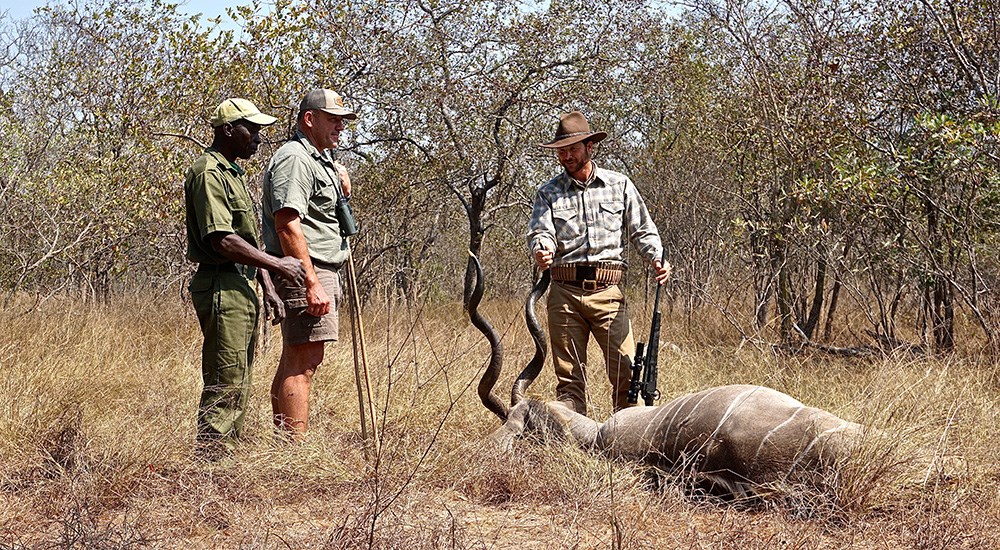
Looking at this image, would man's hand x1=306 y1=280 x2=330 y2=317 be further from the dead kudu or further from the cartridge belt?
the cartridge belt

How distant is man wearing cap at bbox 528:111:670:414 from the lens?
18.7 ft

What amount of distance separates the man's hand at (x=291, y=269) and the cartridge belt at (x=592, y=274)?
1737 millimetres

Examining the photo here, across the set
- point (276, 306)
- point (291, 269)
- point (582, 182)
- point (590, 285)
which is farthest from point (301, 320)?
point (582, 182)

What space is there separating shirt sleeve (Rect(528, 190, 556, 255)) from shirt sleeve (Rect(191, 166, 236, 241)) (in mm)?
1708

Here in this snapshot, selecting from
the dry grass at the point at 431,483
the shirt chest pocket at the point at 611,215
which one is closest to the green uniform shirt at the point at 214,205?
the dry grass at the point at 431,483

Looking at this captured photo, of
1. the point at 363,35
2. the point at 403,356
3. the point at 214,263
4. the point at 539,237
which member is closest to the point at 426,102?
the point at 363,35

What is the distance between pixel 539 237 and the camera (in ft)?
18.1

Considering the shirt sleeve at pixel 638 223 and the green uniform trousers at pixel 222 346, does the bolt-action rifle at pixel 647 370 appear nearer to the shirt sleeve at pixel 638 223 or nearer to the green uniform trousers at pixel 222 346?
the shirt sleeve at pixel 638 223

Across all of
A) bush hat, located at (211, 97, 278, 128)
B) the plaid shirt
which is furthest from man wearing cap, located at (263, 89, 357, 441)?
the plaid shirt

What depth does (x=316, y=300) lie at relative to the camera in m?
4.64

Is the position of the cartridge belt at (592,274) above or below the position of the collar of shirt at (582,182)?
below

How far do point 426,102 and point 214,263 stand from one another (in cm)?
633

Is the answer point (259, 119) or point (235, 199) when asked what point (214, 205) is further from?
point (259, 119)

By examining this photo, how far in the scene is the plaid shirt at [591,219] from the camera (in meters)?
5.70
